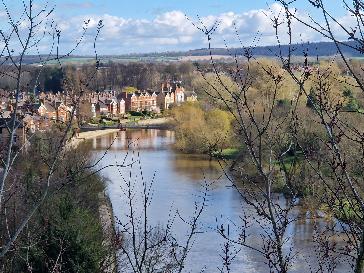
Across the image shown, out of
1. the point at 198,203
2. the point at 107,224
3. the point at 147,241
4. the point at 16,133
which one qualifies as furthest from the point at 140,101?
the point at 16,133

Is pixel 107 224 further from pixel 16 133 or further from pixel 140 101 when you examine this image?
pixel 140 101

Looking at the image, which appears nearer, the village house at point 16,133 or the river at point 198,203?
the village house at point 16,133

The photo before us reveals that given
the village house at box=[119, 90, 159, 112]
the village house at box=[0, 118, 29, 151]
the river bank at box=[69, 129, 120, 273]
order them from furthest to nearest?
the village house at box=[119, 90, 159, 112]
the river bank at box=[69, 129, 120, 273]
the village house at box=[0, 118, 29, 151]

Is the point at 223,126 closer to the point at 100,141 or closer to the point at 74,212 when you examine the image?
the point at 100,141

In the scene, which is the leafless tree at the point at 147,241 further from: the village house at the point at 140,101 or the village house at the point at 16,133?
the village house at the point at 140,101

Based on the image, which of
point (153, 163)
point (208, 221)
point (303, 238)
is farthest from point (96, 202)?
point (153, 163)

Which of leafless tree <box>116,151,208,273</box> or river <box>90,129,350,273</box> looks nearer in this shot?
leafless tree <box>116,151,208,273</box>

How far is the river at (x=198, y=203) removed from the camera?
27.3 feet

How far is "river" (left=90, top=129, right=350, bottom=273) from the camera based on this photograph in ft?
27.3

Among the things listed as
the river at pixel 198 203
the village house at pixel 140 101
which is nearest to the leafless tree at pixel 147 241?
the river at pixel 198 203

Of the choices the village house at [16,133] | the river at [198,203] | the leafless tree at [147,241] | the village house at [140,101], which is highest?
the village house at [16,133]

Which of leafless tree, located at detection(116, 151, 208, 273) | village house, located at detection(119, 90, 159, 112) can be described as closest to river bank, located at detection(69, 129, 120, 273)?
leafless tree, located at detection(116, 151, 208, 273)

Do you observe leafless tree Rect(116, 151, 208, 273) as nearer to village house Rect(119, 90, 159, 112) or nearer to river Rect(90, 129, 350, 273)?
river Rect(90, 129, 350, 273)

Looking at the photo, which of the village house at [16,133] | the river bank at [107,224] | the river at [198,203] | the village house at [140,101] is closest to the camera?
the village house at [16,133]
